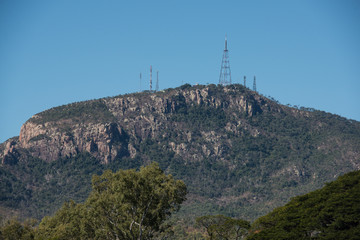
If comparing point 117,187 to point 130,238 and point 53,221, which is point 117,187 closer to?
point 130,238

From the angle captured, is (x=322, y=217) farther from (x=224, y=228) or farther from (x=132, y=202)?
(x=132, y=202)

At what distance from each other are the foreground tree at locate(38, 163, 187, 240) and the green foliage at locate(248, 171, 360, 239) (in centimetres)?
1182

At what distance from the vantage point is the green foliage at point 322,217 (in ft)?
245

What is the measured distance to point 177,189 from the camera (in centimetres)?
7975

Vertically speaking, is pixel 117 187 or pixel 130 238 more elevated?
pixel 117 187

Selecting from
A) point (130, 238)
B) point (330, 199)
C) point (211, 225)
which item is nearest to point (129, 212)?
point (130, 238)

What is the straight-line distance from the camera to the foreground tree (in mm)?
76250

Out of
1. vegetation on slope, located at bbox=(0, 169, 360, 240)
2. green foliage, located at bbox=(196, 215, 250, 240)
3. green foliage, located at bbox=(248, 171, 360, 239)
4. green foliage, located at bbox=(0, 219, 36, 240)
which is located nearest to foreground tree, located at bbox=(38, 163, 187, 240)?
vegetation on slope, located at bbox=(0, 169, 360, 240)

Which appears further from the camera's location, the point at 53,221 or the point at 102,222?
the point at 53,221

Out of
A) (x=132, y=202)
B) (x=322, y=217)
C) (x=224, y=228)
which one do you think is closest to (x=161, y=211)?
Answer: (x=132, y=202)

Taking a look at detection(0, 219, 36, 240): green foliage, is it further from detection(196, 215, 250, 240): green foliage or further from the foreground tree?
detection(196, 215, 250, 240): green foliage

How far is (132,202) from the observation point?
76812mm

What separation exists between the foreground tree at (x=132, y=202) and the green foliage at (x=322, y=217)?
1182 centimetres

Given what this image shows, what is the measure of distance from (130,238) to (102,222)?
13.3ft
